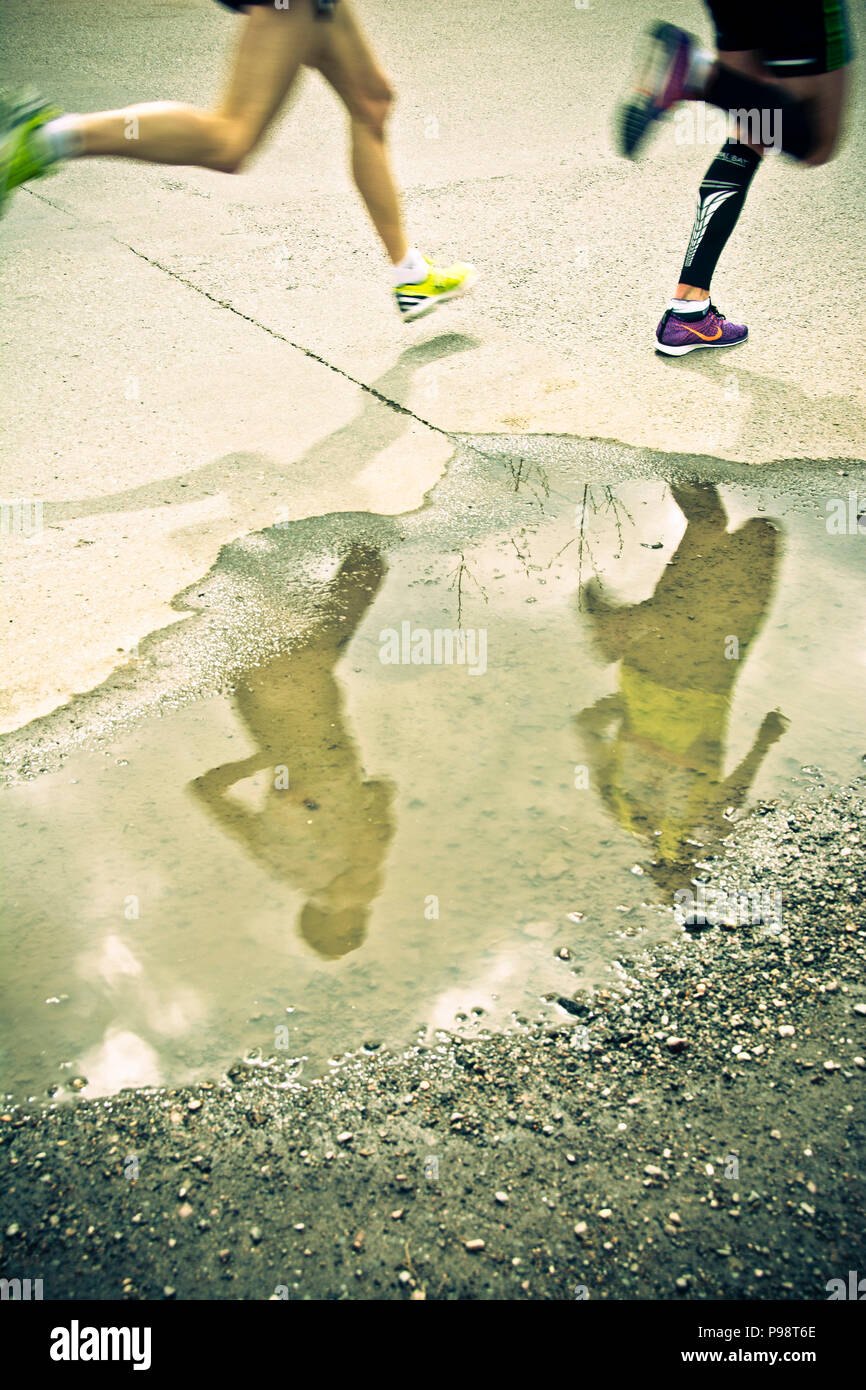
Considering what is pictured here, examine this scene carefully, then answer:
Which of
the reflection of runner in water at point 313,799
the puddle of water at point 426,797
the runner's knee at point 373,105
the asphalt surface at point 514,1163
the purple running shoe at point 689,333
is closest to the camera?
the asphalt surface at point 514,1163

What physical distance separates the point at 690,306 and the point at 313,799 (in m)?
2.72

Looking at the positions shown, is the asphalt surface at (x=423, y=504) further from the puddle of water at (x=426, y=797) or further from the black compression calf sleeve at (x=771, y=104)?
the black compression calf sleeve at (x=771, y=104)

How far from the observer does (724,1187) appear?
164 cm

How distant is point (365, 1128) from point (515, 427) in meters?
2.56

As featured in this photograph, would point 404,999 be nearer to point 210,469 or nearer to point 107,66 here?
point 210,469

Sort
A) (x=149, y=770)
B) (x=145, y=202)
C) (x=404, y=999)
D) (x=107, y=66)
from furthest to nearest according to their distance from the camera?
(x=107, y=66) < (x=145, y=202) < (x=149, y=770) < (x=404, y=999)

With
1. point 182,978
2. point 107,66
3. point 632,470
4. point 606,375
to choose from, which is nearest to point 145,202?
point 107,66

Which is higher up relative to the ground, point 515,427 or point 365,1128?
point 515,427

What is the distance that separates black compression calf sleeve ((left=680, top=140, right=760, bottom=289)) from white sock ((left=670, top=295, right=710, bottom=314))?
7cm

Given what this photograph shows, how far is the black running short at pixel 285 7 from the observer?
9.73ft

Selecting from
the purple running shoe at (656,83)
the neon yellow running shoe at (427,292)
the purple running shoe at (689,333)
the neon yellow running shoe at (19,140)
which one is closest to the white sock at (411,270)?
the neon yellow running shoe at (427,292)

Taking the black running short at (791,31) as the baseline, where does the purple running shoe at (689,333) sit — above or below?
below

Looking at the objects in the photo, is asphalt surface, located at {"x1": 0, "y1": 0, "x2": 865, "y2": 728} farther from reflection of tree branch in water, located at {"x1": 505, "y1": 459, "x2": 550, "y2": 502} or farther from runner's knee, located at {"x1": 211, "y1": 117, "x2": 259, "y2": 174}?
runner's knee, located at {"x1": 211, "y1": 117, "x2": 259, "y2": 174}

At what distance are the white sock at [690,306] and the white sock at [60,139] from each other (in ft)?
7.27
